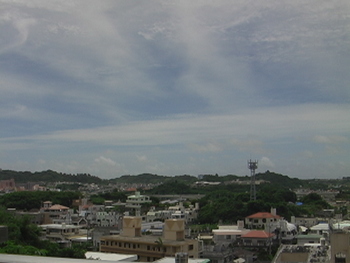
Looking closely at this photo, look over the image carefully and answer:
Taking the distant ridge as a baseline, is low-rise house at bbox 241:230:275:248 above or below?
below

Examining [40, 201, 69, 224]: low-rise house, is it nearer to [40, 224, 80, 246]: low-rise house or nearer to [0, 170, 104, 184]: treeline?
[40, 224, 80, 246]: low-rise house

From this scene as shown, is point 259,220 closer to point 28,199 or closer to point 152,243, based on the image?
point 152,243

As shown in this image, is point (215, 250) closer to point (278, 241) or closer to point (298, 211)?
point (278, 241)

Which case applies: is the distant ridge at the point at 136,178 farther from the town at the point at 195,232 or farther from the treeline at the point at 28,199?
the treeline at the point at 28,199

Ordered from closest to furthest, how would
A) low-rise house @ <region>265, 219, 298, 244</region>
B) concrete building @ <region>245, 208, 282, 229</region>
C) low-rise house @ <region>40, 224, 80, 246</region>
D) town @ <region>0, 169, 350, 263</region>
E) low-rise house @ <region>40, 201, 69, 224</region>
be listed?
town @ <region>0, 169, 350, 263</region>
low-rise house @ <region>265, 219, 298, 244</region>
low-rise house @ <region>40, 224, 80, 246</region>
concrete building @ <region>245, 208, 282, 229</region>
low-rise house @ <region>40, 201, 69, 224</region>

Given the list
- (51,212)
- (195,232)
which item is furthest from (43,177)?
(195,232)

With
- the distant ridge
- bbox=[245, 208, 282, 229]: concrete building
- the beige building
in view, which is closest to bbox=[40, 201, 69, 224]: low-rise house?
bbox=[245, 208, 282, 229]: concrete building

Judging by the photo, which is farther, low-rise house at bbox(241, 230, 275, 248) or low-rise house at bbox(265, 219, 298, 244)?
low-rise house at bbox(265, 219, 298, 244)

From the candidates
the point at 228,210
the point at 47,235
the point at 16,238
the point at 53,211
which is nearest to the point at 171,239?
the point at 16,238

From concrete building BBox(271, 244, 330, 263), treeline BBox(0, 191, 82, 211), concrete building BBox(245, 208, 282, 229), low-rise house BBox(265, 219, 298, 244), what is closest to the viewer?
concrete building BBox(271, 244, 330, 263)
